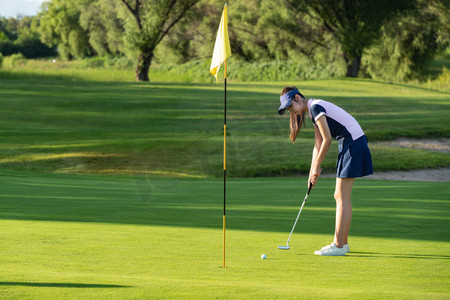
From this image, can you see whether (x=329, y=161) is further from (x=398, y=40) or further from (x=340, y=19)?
(x=398, y=40)

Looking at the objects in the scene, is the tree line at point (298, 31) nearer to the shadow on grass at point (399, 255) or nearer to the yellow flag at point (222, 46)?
the yellow flag at point (222, 46)

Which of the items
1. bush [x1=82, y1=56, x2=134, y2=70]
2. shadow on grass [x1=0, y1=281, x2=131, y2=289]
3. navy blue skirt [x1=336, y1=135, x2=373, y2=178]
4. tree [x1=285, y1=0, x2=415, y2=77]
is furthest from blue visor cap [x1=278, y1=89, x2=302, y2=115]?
bush [x1=82, y1=56, x2=134, y2=70]

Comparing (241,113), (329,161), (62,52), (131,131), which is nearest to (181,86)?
(241,113)

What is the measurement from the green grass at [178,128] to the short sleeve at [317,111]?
13.2 meters

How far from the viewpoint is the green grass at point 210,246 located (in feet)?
14.5

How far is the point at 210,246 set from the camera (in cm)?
647

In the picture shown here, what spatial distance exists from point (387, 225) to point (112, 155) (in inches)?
571

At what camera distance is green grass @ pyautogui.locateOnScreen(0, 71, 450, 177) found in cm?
2058

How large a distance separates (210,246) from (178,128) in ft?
66.8

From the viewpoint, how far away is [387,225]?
809cm

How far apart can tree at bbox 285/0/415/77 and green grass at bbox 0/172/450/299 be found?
3540cm

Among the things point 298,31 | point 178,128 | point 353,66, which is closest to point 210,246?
point 178,128

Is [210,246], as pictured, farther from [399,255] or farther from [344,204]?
[399,255]

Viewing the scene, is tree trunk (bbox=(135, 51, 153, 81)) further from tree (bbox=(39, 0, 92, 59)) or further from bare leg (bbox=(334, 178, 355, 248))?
tree (bbox=(39, 0, 92, 59))
